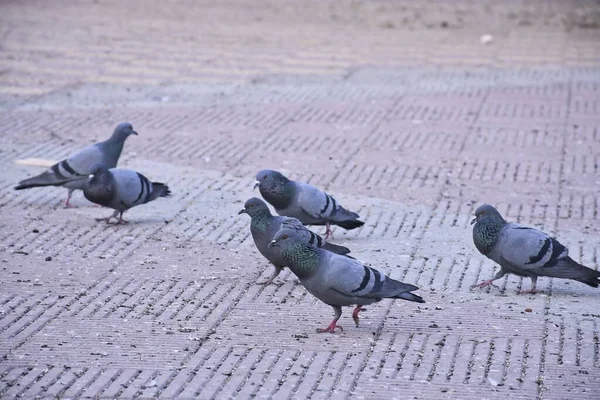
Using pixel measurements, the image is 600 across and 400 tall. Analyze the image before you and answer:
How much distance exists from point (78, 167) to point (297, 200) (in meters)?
2.07

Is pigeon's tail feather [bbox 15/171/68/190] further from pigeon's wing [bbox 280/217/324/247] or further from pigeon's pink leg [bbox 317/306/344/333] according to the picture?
pigeon's pink leg [bbox 317/306/344/333]

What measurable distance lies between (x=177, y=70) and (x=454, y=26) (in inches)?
251

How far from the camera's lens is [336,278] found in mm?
5441

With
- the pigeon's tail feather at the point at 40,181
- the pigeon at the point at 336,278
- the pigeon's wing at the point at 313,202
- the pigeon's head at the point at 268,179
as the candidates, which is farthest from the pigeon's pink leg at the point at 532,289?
the pigeon's tail feather at the point at 40,181

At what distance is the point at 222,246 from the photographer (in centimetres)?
729

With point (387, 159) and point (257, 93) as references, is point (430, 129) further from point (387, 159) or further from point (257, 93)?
point (257, 93)

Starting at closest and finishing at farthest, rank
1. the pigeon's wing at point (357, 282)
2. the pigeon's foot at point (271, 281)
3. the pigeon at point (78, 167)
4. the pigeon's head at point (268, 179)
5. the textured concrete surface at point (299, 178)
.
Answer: the textured concrete surface at point (299, 178)
the pigeon's wing at point (357, 282)
the pigeon's foot at point (271, 281)
the pigeon's head at point (268, 179)
the pigeon at point (78, 167)

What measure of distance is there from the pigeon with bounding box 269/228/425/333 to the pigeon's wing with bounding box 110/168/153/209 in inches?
94.0

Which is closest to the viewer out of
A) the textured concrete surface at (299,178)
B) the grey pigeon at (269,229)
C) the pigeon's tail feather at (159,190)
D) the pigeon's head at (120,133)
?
the textured concrete surface at (299,178)

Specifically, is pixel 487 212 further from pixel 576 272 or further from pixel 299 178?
pixel 299 178

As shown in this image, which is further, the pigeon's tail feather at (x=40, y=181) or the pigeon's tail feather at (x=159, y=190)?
the pigeon's tail feather at (x=40, y=181)

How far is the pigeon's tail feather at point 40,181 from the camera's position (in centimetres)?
816

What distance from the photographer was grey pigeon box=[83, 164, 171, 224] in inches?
300

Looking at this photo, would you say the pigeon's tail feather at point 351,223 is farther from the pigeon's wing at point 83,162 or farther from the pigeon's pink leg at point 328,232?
the pigeon's wing at point 83,162
